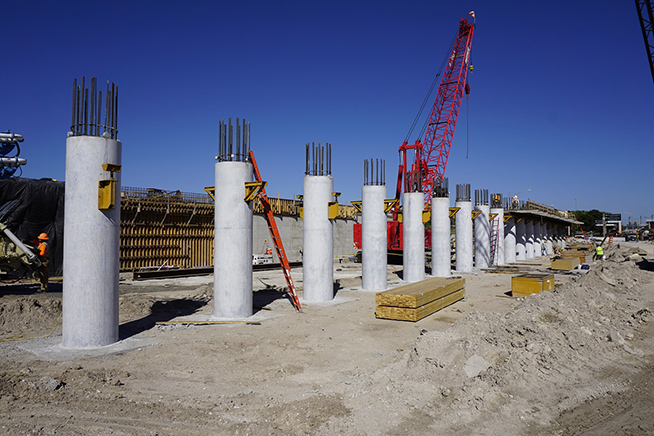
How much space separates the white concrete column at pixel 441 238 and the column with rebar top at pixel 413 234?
9.90ft

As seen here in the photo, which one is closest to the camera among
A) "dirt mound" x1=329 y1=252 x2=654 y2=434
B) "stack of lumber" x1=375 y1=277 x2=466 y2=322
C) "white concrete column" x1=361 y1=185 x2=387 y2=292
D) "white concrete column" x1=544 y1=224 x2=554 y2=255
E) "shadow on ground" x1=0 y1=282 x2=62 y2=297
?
"dirt mound" x1=329 y1=252 x2=654 y2=434

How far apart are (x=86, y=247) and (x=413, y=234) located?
16.5 meters

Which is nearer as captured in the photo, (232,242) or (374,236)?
(232,242)

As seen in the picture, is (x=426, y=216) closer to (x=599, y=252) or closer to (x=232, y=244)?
(x=232, y=244)

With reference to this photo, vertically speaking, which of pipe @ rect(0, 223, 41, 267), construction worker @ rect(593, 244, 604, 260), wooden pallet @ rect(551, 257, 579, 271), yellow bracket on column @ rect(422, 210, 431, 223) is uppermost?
yellow bracket on column @ rect(422, 210, 431, 223)

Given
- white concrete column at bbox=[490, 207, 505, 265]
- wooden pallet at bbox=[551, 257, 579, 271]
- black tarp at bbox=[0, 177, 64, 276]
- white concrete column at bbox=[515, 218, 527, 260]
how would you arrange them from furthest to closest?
white concrete column at bbox=[515, 218, 527, 260]
white concrete column at bbox=[490, 207, 505, 265]
wooden pallet at bbox=[551, 257, 579, 271]
black tarp at bbox=[0, 177, 64, 276]

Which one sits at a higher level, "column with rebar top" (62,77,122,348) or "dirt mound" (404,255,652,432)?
"column with rebar top" (62,77,122,348)

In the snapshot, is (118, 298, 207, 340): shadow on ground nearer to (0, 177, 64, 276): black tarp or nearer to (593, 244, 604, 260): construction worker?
(0, 177, 64, 276): black tarp

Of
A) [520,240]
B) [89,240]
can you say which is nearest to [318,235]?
[89,240]

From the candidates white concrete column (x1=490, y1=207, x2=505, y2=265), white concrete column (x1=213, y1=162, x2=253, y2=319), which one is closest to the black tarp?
white concrete column (x1=213, y1=162, x2=253, y2=319)

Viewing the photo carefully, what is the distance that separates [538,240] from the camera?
4956 centimetres

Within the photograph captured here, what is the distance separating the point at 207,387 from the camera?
7.60 meters

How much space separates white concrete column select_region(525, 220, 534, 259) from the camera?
1789 inches

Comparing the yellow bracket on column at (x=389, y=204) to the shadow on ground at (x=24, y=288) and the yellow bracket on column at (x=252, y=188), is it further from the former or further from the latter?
the shadow on ground at (x=24, y=288)
